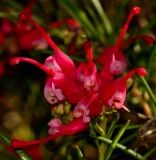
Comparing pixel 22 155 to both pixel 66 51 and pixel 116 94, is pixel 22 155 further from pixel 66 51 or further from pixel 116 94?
pixel 66 51


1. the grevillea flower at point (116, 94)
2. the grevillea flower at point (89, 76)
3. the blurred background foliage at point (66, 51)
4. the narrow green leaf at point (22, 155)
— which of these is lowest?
the blurred background foliage at point (66, 51)

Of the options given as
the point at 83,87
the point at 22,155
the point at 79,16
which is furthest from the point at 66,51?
the point at 22,155

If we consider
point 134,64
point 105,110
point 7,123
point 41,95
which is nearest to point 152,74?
point 134,64

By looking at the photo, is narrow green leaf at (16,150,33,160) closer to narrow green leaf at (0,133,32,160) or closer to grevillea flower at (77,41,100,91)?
narrow green leaf at (0,133,32,160)

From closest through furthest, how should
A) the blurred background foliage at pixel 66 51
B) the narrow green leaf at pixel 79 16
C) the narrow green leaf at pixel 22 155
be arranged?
the narrow green leaf at pixel 22 155, the blurred background foliage at pixel 66 51, the narrow green leaf at pixel 79 16

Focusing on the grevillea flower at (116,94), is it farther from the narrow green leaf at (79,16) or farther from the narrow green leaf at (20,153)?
the narrow green leaf at (79,16)

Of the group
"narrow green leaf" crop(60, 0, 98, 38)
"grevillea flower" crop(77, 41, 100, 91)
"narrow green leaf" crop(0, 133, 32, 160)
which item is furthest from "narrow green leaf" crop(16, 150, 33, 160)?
"narrow green leaf" crop(60, 0, 98, 38)

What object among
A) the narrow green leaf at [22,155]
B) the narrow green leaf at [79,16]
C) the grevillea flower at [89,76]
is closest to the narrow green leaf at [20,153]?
the narrow green leaf at [22,155]
